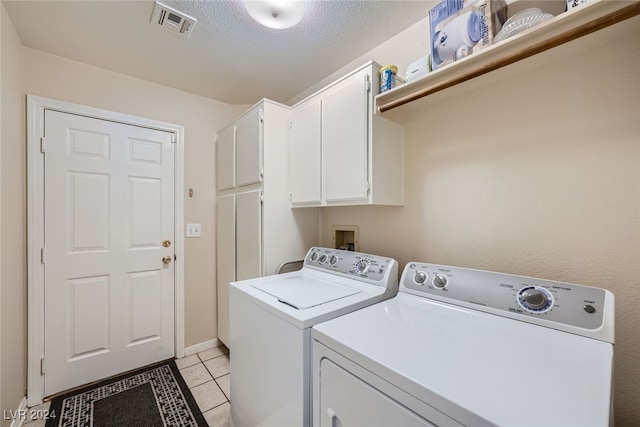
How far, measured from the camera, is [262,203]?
1.85 meters

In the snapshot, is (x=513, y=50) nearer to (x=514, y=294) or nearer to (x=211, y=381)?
(x=514, y=294)

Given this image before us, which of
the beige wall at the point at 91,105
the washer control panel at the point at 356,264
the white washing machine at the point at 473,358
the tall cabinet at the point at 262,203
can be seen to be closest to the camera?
the white washing machine at the point at 473,358

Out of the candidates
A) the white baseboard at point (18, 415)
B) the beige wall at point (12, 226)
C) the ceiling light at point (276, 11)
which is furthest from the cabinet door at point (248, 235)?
the white baseboard at point (18, 415)

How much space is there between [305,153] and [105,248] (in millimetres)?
1742

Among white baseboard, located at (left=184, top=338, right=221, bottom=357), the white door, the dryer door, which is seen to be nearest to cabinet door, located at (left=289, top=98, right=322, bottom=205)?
the dryer door

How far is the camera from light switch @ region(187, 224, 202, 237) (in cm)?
241

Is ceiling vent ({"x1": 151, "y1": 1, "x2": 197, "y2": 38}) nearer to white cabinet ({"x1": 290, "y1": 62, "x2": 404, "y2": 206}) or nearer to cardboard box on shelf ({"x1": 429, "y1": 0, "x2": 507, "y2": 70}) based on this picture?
white cabinet ({"x1": 290, "y1": 62, "x2": 404, "y2": 206})

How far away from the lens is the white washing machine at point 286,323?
98cm

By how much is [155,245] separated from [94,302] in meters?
0.57

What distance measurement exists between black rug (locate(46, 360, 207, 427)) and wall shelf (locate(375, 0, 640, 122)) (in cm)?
225

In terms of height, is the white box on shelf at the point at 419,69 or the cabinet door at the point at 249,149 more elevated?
the white box on shelf at the point at 419,69

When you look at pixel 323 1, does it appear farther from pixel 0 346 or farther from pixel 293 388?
pixel 0 346

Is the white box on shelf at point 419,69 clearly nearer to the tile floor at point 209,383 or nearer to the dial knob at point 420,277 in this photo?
the dial knob at point 420,277

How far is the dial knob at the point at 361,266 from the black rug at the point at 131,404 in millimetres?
1366
